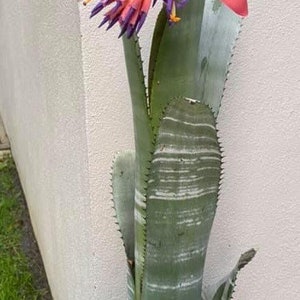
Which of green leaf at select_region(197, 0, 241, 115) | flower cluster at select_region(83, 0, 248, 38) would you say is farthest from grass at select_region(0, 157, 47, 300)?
flower cluster at select_region(83, 0, 248, 38)

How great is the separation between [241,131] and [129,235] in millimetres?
449

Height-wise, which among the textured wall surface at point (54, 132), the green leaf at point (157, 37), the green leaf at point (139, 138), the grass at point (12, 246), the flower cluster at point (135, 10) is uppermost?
the flower cluster at point (135, 10)

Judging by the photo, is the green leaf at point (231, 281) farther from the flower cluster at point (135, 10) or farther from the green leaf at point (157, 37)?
the flower cluster at point (135, 10)

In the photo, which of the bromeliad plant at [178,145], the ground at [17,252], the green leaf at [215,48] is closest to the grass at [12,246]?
the ground at [17,252]

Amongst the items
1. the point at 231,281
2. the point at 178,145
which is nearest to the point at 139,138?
the point at 178,145

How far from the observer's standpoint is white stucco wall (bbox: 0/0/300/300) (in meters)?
1.86

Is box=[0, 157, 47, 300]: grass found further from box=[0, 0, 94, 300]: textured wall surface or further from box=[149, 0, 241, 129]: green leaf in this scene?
box=[149, 0, 241, 129]: green leaf

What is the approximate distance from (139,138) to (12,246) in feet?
7.93

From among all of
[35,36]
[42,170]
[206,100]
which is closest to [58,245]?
[42,170]

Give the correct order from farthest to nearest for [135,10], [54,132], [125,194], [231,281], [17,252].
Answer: [17,252] < [54,132] < [125,194] < [231,281] < [135,10]

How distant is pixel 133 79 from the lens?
150cm

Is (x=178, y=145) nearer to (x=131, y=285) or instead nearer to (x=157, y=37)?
(x=157, y=37)

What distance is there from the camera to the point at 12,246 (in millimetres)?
3791

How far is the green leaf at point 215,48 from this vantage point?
1602 mm
